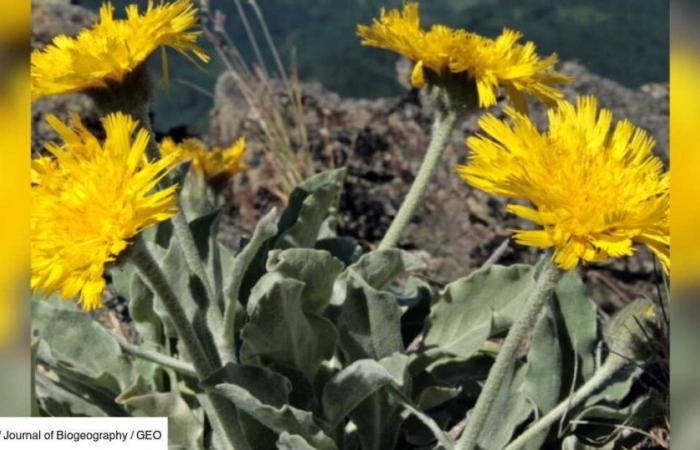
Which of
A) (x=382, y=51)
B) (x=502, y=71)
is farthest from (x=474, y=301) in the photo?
(x=382, y=51)

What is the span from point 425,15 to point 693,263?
2.72 ft

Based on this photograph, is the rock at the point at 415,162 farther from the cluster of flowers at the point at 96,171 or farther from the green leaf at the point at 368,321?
the cluster of flowers at the point at 96,171

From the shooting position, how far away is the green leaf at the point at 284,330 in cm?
145

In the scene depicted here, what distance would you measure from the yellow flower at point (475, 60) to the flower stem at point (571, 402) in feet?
1.34

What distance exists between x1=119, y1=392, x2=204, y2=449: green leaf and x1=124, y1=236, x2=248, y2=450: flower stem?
0.06 metres

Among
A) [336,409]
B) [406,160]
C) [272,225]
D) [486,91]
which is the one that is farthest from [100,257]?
[406,160]

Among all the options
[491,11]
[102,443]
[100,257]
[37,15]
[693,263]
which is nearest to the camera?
[100,257]

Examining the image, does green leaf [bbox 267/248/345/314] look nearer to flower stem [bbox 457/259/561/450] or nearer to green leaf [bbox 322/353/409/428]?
green leaf [bbox 322/353/409/428]

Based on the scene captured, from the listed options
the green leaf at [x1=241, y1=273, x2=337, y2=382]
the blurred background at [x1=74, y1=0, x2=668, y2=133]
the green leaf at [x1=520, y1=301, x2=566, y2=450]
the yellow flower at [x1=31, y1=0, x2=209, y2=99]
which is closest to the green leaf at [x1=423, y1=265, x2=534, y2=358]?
the green leaf at [x1=520, y1=301, x2=566, y2=450]

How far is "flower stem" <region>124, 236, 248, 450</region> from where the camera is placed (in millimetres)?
1329

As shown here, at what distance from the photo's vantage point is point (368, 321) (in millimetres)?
1533

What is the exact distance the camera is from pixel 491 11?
6.57ft

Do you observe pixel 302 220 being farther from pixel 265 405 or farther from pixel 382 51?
pixel 382 51

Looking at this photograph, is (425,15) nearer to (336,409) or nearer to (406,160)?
(406,160)
